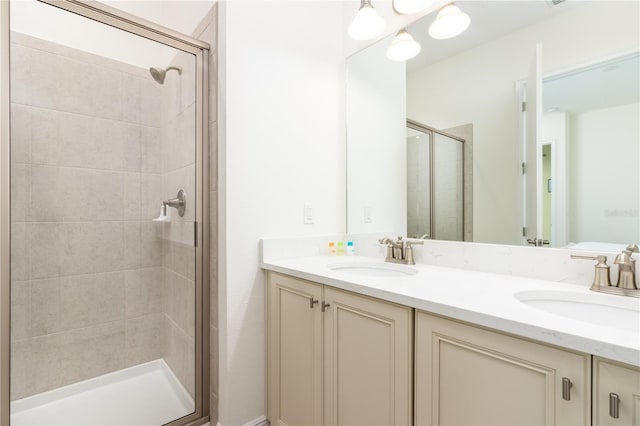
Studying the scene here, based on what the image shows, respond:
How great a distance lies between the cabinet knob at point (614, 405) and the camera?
603 mm

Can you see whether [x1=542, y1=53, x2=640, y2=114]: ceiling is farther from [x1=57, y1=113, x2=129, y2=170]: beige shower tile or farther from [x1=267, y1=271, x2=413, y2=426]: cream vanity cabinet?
[x1=57, y1=113, x2=129, y2=170]: beige shower tile

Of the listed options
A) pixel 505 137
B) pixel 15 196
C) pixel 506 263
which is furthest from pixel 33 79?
pixel 506 263

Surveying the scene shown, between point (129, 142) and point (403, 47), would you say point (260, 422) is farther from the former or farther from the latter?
point (403, 47)

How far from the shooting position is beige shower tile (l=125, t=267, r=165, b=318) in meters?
2.09

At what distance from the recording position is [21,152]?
1.52 meters

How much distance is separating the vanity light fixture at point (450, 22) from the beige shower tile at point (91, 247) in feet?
7.09

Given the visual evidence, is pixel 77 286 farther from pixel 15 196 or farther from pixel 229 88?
pixel 229 88

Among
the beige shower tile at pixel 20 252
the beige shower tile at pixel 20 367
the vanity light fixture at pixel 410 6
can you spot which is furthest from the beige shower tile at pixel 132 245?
the vanity light fixture at pixel 410 6

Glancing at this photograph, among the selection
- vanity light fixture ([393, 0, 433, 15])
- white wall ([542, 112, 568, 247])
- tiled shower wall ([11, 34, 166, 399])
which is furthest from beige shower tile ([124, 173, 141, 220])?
white wall ([542, 112, 568, 247])

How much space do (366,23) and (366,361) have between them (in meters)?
1.62

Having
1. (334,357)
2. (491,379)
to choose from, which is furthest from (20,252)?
(491,379)

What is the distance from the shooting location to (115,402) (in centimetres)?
183

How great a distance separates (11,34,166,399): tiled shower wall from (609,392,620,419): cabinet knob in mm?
2184

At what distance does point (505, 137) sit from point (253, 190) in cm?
116
